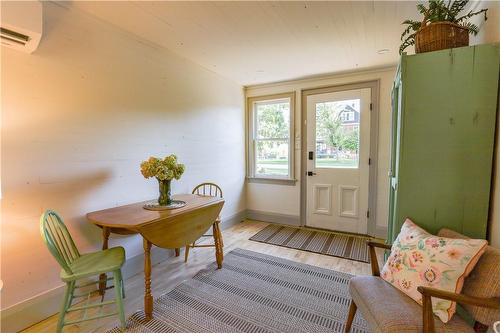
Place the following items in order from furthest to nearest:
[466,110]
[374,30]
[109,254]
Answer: [374,30] < [109,254] < [466,110]

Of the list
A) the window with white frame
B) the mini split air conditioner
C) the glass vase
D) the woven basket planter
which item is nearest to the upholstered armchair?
the woven basket planter

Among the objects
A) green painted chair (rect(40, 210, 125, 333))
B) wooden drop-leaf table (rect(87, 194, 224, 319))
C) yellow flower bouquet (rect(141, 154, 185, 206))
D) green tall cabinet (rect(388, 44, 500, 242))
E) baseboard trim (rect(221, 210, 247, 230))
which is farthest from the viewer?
baseboard trim (rect(221, 210, 247, 230))

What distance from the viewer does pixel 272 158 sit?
158 inches

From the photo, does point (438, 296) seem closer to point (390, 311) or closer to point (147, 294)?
point (390, 311)

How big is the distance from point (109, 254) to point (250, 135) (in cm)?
286

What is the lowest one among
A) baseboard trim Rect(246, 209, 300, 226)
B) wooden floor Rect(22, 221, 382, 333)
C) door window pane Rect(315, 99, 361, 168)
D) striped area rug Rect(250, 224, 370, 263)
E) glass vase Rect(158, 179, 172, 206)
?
striped area rug Rect(250, 224, 370, 263)

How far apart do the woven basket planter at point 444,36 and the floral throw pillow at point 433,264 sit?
A: 1.11 m

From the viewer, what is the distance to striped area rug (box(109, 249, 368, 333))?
5.46 feet

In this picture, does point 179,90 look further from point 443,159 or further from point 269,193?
point 443,159

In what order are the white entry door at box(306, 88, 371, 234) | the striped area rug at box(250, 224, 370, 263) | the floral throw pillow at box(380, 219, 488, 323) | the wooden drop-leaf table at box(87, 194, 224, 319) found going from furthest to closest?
the white entry door at box(306, 88, 371, 234)
the striped area rug at box(250, 224, 370, 263)
the wooden drop-leaf table at box(87, 194, 224, 319)
the floral throw pillow at box(380, 219, 488, 323)

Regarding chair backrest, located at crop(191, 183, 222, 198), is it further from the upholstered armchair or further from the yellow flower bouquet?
the upholstered armchair

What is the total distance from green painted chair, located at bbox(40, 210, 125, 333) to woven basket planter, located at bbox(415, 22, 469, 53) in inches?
97.7

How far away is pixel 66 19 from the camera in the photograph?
6.00ft

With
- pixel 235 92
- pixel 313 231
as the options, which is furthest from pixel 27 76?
pixel 313 231
